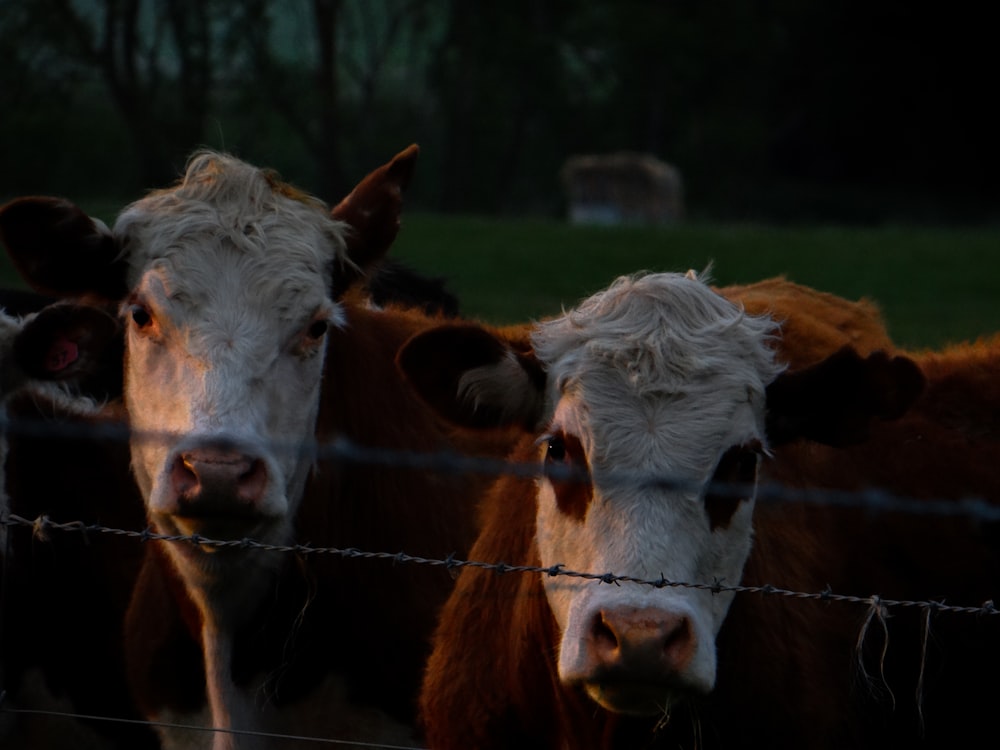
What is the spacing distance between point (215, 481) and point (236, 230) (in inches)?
37.1

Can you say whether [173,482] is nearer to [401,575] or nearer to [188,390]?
Result: [188,390]

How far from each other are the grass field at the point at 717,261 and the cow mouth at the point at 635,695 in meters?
14.3

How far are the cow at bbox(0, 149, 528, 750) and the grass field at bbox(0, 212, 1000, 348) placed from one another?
42.2 feet

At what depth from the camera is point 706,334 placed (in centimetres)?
377

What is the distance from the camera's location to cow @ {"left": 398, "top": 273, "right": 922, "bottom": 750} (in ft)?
10.8

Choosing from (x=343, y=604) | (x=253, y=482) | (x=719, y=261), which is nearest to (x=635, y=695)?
(x=253, y=482)

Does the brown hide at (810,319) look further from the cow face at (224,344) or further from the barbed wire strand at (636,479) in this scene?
the cow face at (224,344)

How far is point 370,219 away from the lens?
4926 millimetres

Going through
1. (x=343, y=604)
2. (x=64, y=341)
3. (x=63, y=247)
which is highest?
(x=63, y=247)

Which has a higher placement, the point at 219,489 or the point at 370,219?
the point at 370,219

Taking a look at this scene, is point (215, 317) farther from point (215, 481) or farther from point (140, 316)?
point (215, 481)

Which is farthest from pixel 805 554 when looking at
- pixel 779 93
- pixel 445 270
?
pixel 779 93

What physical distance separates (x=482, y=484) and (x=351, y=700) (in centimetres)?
91

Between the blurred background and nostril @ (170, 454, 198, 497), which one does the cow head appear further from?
the blurred background
